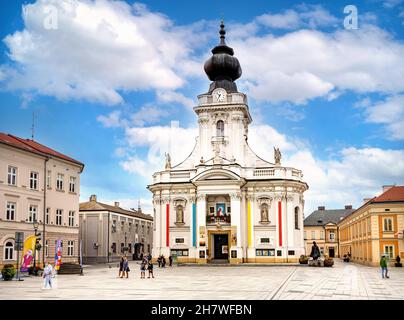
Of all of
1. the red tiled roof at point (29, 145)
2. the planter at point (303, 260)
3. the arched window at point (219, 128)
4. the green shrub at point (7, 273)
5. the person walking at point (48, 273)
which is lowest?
the planter at point (303, 260)

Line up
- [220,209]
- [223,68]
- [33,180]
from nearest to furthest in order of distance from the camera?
[33,180], [220,209], [223,68]

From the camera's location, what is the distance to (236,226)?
60656mm

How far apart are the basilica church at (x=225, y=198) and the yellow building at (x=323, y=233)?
40.4 metres

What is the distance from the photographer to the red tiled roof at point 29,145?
43041mm

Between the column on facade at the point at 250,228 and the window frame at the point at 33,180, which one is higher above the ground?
the window frame at the point at 33,180

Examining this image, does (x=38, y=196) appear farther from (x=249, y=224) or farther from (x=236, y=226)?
(x=249, y=224)

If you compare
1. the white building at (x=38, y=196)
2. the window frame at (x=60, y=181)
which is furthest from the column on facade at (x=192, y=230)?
the window frame at (x=60, y=181)

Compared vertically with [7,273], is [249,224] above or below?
above

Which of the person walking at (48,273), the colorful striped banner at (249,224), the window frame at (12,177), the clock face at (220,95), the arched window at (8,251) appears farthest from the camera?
the clock face at (220,95)

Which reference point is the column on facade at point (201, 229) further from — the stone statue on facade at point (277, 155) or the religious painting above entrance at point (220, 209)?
the stone statue on facade at point (277, 155)

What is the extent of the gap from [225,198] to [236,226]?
387 centimetres

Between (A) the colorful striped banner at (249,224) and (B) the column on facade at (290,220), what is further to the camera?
(A) the colorful striped banner at (249,224)

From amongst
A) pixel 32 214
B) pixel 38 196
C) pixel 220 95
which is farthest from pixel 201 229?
pixel 32 214
